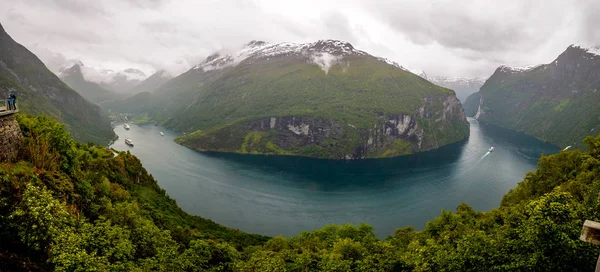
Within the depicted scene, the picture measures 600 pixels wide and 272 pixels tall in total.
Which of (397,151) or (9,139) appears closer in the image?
(9,139)

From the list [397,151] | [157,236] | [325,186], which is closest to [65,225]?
[157,236]

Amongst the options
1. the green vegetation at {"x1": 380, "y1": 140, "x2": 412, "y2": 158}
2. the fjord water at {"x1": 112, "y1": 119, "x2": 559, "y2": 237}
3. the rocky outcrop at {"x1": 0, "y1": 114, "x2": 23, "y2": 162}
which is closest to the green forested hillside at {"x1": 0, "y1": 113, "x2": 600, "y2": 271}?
the rocky outcrop at {"x1": 0, "y1": 114, "x2": 23, "y2": 162}

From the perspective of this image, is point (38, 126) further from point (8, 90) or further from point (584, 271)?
point (8, 90)

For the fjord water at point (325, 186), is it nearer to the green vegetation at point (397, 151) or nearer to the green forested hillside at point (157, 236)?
the green vegetation at point (397, 151)

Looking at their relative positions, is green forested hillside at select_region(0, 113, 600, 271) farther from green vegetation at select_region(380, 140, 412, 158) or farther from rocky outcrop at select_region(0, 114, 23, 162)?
green vegetation at select_region(380, 140, 412, 158)

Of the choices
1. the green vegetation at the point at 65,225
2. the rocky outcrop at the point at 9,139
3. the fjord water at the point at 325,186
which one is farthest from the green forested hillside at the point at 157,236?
the fjord water at the point at 325,186

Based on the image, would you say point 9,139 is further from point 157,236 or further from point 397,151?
point 397,151
